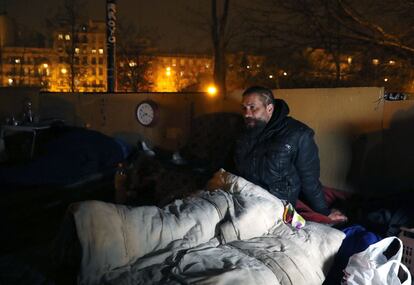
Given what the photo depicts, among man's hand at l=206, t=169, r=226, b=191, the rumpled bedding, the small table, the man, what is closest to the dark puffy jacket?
the man

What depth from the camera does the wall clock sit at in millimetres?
7797

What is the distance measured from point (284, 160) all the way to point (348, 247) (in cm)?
93

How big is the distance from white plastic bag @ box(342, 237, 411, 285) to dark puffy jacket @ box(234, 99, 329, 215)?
1.05 metres

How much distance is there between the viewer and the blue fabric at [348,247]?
279 centimetres

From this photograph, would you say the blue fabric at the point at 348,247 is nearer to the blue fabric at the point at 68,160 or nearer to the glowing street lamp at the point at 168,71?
the blue fabric at the point at 68,160

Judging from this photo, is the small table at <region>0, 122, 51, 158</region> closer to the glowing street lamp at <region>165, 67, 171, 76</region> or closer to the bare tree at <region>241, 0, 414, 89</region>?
the bare tree at <region>241, 0, 414, 89</region>

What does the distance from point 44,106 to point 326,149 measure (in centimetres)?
569

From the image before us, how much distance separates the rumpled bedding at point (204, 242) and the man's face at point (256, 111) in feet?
2.77

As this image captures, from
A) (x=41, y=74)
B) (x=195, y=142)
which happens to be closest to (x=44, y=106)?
(x=195, y=142)

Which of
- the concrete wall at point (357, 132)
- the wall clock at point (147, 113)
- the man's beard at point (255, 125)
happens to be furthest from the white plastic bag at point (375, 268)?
the wall clock at point (147, 113)

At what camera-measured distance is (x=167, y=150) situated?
7.77 meters

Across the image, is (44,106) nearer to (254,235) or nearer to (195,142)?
(195,142)

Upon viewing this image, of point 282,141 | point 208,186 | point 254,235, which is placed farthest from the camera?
point 282,141

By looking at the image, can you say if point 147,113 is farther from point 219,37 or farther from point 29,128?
point 219,37
